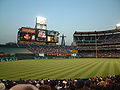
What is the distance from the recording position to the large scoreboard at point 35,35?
5947 centimetres

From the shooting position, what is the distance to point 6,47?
55.4 meters

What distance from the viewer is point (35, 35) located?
6384cm

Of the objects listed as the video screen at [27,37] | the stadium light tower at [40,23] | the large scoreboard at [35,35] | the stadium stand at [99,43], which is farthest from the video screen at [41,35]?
the stadium stand at [99,43]

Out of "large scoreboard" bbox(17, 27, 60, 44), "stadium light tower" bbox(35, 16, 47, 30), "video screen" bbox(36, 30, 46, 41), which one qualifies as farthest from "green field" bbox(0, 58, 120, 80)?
"stadium light tower" bbox(35, 16, 47, 30)

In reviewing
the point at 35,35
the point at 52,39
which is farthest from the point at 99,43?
the point at 35,35

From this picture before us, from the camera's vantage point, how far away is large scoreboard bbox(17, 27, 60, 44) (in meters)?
59.5

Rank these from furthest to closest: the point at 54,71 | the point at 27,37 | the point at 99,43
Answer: the point at 99,43, the point at 27,37, the point at 54,71

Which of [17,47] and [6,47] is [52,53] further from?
[6,47]

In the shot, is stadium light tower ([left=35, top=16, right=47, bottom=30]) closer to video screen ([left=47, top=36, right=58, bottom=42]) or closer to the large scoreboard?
the large scoreboard

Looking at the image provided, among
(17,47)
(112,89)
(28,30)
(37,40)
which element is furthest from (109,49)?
(112,89)

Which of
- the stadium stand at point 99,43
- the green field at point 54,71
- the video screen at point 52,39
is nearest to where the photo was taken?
the green field at point 54,71

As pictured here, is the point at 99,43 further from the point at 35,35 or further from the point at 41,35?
the point at 35,35

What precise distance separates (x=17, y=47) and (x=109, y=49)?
63.0 metres

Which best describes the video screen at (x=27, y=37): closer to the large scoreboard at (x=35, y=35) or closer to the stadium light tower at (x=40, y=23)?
the large scoreboard at (x=35, y=35)
